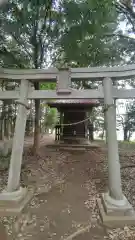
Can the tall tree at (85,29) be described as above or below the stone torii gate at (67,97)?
above

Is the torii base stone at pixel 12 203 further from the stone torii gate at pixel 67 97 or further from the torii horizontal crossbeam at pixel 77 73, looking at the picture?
the torii horizontal crossbeam at pixel 77 73

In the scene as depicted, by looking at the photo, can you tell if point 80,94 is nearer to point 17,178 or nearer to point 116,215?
point 17,178

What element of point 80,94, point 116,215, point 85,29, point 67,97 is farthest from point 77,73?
point 116,215

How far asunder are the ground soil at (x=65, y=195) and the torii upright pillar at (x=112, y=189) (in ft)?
0.61

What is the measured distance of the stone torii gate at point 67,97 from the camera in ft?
16.4

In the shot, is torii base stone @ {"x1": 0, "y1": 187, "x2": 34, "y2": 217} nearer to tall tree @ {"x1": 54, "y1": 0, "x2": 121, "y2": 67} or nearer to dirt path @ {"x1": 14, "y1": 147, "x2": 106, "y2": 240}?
dirt path @ {"x1": 14, "y1": 147, "x2": 106, "y2": 240}

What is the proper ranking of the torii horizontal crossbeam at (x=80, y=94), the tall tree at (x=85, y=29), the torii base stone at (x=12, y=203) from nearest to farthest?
the torii base stone at (x=12, y=203), the torii horizontal crossbeam at (x=80, y=94), the tall tree at (x=85, y=29)

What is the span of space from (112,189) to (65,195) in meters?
1.49

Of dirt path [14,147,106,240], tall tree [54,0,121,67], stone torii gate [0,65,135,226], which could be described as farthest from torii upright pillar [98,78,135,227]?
tall tree [54,0,121,67]

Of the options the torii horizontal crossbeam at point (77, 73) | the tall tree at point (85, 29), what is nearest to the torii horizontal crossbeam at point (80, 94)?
the torii horizontal crossbeam at point (77, 73)

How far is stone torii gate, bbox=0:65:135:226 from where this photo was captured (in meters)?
4.99

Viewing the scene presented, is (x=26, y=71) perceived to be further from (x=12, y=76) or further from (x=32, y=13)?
(x=32, y=13)

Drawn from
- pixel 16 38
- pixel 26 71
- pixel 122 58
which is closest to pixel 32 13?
pixel 16 38

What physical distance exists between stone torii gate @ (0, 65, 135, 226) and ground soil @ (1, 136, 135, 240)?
34cm
